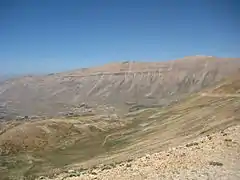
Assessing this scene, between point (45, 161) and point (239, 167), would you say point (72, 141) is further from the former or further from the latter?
point (239, 167)

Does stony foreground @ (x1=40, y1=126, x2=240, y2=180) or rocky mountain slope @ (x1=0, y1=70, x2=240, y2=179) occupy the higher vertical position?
stony foreground @ (x1=40, y1=126, x2=240, y2=180)

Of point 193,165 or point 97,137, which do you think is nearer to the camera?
point 193,165

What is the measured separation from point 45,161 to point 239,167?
59.9 meters

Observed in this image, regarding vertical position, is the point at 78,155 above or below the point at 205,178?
below

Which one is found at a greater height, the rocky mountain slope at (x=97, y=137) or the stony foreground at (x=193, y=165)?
the stony foreground at (x=193, y=165)

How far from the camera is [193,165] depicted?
808 inches

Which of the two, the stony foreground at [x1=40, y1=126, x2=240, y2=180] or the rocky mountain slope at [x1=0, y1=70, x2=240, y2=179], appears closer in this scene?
the stony foreground at [x1=40, y1=126, x2=240, y2=180]

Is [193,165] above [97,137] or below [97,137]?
above

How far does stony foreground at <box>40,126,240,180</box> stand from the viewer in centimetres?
1900

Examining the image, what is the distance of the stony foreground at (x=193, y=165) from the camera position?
19000 millimetres

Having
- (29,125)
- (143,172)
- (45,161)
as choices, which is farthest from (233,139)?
(29,125)

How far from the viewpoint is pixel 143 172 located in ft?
68.6

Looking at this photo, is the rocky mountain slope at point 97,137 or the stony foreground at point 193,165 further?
the rocky mountain slope at point 97,137

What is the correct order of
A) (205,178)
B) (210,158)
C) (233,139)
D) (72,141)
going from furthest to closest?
(72,141) → (233,139) → (210,158) → (205,178)
